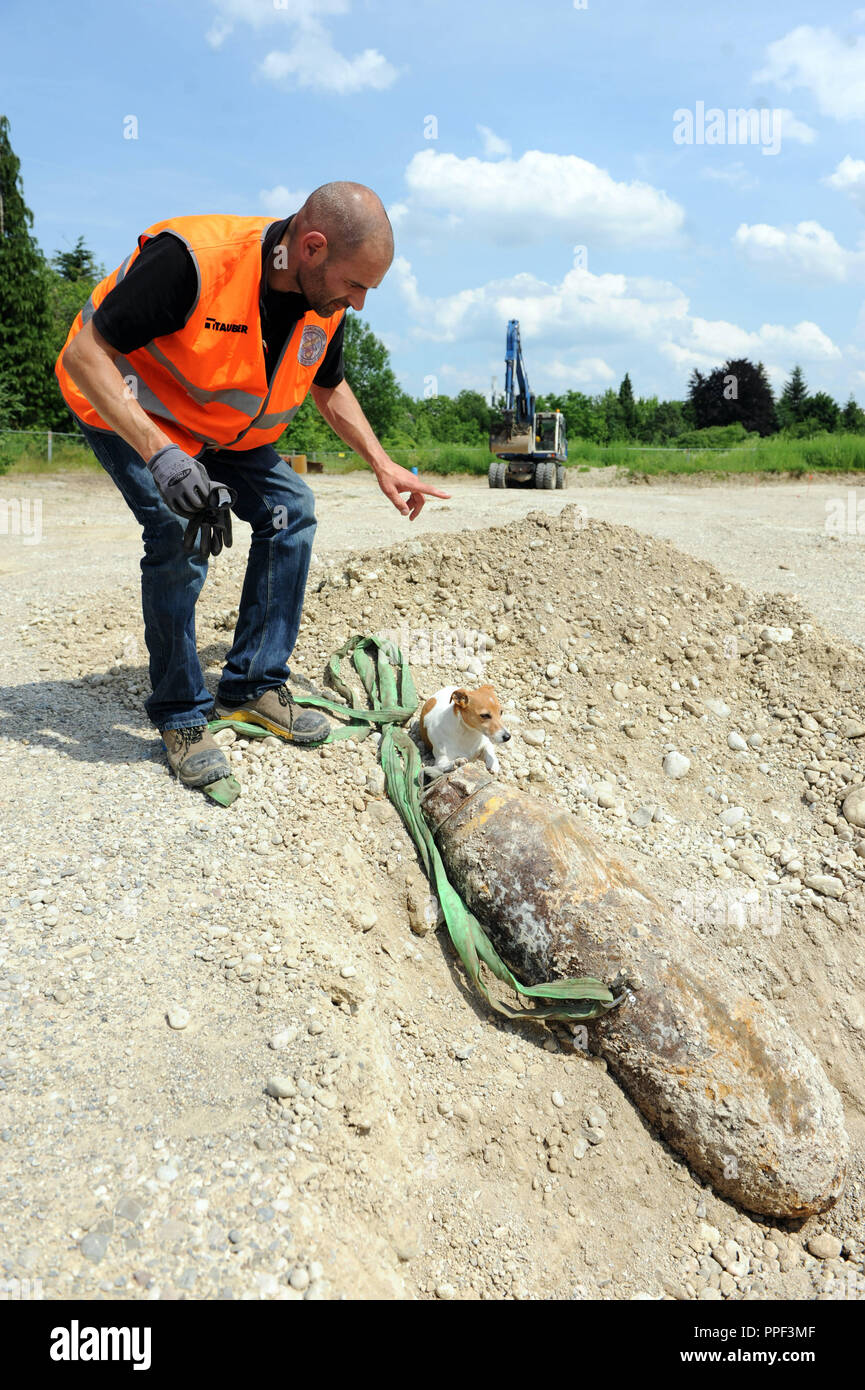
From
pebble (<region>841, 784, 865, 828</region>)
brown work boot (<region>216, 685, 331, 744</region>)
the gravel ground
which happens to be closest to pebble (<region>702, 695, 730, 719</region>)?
the gravel ground

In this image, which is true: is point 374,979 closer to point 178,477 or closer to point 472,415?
point 178,477

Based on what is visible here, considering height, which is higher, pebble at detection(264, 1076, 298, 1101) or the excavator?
the excavator

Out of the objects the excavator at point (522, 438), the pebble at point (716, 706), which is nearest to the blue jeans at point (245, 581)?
the pebble at point (716, 706)

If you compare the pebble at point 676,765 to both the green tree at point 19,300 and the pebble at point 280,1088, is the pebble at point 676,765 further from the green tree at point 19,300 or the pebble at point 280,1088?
the green tree at point 19,300

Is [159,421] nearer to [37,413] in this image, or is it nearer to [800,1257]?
[800,1257]

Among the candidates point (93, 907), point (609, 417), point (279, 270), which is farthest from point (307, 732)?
point (609, 417)

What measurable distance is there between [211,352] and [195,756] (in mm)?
1382

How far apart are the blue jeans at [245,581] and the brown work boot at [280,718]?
43 mm

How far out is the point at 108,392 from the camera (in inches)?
99.7

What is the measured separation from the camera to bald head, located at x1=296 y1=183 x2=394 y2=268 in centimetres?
258

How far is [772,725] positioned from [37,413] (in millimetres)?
25360

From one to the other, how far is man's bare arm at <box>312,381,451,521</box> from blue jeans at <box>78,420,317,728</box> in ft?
1.03

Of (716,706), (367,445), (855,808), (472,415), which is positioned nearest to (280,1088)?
(367,445)

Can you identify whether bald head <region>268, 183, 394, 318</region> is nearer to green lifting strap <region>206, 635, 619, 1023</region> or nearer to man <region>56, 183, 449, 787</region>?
man <region>56, 183, 449, 787</region>
